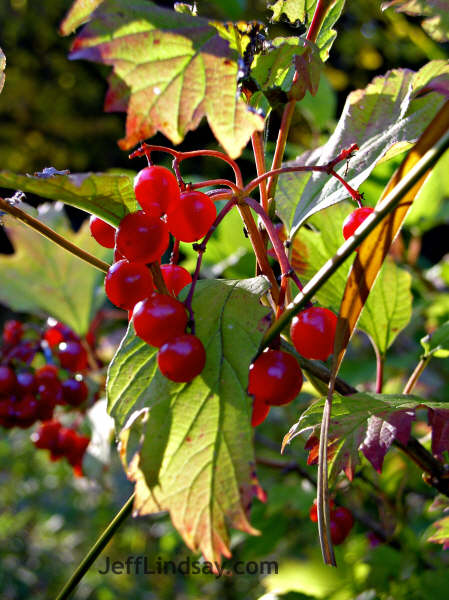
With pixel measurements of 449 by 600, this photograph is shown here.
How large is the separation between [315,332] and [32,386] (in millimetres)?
619

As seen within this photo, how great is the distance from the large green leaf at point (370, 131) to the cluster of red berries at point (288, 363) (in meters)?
0.10

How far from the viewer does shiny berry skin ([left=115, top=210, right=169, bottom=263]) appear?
0.37 metres

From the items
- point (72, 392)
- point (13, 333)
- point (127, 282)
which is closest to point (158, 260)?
point (127, 282)

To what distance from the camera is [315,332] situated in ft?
1.30

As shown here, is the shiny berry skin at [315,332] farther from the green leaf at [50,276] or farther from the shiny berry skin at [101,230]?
the green leaf at [50,276]

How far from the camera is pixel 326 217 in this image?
25.8 inches

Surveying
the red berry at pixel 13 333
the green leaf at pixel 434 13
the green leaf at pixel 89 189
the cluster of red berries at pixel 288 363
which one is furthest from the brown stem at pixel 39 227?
the red berry at pixel 13 333

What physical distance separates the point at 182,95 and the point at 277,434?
141 centimetres

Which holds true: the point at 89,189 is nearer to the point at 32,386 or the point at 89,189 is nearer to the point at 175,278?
the point at 175,278

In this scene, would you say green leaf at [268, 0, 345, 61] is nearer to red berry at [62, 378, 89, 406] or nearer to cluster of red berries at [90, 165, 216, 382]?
cluster of red berries at [90, 165, 216, 382]

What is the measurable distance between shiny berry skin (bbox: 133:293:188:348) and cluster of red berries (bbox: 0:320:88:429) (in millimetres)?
504

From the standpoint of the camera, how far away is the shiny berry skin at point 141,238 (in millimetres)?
373

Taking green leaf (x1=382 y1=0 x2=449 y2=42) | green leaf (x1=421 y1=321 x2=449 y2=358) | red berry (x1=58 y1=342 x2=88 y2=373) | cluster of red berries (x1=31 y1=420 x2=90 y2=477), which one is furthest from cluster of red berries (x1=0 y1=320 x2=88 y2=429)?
green leaf (x1=382 y1=0 x2=449 y2=42)

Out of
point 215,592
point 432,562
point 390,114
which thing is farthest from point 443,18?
point 215,592
